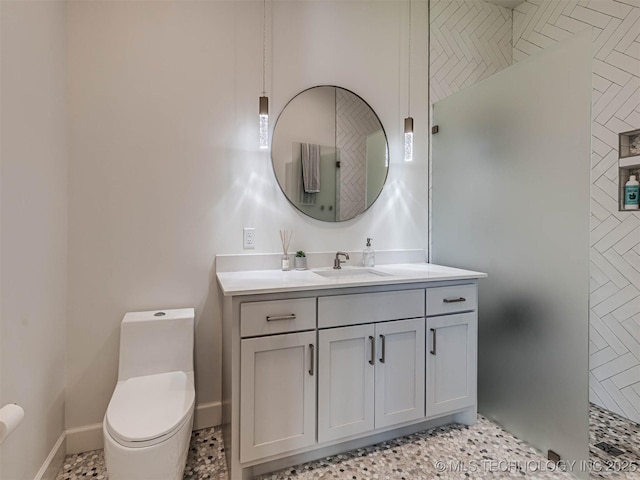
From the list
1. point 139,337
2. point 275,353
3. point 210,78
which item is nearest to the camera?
point 275,353

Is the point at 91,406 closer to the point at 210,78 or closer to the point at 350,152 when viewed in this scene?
the point at 210,78

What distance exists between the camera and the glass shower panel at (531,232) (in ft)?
5.06

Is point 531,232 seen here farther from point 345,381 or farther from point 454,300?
point 345,381

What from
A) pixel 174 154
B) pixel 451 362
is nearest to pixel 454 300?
pixel 451 362

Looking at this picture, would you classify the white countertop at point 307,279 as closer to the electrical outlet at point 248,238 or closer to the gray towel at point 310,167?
the electrical outlet at point 248,238

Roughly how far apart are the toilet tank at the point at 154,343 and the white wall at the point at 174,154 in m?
0.17

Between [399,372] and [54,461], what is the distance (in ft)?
5.62

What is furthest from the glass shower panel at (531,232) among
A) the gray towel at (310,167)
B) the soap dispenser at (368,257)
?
the gray towel at (310,167)

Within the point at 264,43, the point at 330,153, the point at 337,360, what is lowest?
the point at 337,360

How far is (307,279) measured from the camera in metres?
1.69

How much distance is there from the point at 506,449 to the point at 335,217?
161 centimetres

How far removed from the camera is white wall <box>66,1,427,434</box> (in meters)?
1.72

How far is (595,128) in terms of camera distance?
219 centimetres

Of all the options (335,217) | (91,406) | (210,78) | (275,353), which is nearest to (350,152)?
(335,217)
